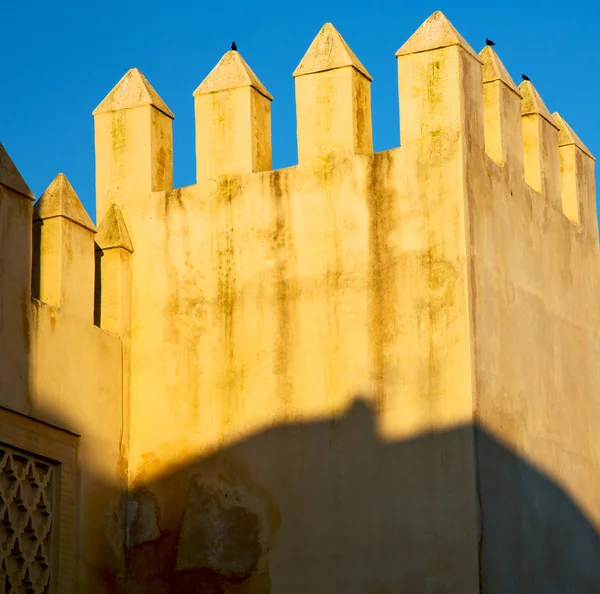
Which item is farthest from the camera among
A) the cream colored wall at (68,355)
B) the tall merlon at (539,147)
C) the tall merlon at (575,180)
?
the tall merlon at (575,180)

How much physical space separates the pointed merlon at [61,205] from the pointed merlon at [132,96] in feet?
4.02

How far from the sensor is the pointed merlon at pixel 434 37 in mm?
13797

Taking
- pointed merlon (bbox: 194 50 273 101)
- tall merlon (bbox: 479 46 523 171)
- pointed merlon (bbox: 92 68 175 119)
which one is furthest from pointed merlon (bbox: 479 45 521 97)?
pointed merlon (bbox: 92 68 175 119)

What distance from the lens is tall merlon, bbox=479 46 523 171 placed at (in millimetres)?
14266

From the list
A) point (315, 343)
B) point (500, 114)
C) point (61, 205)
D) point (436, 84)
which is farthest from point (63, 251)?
point (500, 114)

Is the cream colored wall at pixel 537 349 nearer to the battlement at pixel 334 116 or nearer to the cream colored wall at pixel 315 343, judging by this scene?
the battlement at pixel 334 116

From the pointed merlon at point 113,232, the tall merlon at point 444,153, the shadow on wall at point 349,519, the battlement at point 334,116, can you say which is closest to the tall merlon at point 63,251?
the pointed merlon at point 113,232

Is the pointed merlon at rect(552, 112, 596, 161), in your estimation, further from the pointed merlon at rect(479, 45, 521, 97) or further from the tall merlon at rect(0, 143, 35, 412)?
the tall merlon at rect(0, 143, 35, 412)

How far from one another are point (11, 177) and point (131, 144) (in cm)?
192

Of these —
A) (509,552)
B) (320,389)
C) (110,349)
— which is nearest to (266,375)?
(320,389)

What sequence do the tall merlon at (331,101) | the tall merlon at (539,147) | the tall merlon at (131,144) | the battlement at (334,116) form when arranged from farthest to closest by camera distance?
the tall merlon at (539,147) → the tall merlon at (131,144) → the tall merlon at (331,101) → the battlement at (334,116)

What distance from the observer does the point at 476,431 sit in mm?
12867

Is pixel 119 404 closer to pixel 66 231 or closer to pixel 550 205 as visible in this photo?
pixel 66 231

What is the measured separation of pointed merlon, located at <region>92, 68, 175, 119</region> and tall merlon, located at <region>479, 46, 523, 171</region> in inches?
114
